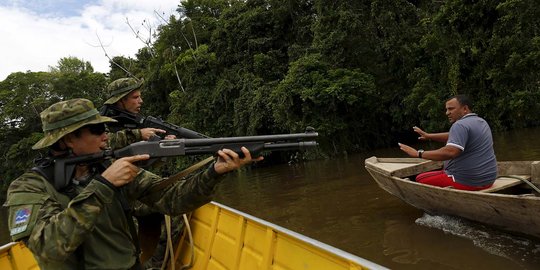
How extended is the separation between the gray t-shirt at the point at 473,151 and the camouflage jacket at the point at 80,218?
3889 mm

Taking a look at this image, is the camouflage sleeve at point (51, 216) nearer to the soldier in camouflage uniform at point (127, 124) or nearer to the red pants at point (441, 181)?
the soldier in camouflage uniform at point (127, 124)

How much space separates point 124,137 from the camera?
4340 mm

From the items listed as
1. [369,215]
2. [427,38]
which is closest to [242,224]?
[369,215]

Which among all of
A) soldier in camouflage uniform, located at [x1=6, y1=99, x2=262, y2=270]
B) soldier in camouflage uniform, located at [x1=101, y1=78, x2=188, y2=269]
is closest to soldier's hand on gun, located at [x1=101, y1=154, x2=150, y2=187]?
soldier in camouflage uniform, located at [x1=6, y1=99, x2=262, y2=270]

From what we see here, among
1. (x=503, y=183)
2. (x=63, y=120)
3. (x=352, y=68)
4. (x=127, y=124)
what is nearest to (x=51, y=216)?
(x=63, y=120)

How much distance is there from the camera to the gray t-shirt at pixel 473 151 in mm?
5070

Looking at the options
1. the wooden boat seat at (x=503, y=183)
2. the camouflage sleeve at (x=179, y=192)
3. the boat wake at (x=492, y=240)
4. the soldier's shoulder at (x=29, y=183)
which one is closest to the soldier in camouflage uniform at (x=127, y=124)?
the camouflage sleeve at (x=179, y=192)

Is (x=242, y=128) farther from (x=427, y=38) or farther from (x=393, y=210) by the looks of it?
(x=393, y=210)

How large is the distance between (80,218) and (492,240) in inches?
206

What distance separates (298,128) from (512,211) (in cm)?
1824

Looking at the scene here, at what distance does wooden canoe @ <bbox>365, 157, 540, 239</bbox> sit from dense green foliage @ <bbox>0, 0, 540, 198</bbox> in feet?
42.7

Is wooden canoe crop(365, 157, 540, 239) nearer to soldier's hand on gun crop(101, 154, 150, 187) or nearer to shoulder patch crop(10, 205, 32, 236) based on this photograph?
soldier's hand on gun crop(101, 154, 150, 187)

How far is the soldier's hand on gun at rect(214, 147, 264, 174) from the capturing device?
2.22 metres

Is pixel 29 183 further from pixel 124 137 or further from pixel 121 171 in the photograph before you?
pixel 124 137
